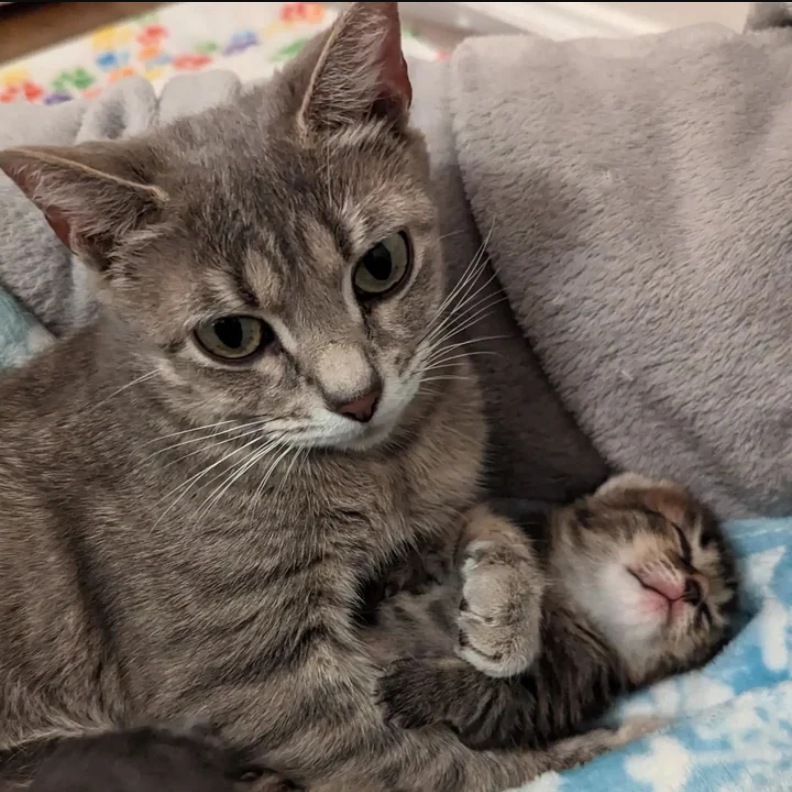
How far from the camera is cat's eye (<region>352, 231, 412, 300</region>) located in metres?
1.00

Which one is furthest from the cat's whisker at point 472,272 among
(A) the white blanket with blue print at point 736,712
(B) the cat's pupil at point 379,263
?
(A) the white blanket with blue print at point 736,712

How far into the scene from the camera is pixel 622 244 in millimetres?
1287

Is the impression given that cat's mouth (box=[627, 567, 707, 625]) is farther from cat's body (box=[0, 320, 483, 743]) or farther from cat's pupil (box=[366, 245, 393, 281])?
cat's pupil (box=[366, 245, 393, 281])

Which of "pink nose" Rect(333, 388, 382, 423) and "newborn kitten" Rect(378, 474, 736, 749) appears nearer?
"pink nose" Rect(333, 388, 382, 423)

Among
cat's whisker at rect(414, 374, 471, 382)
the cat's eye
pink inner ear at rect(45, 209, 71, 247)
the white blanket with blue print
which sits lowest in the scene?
the white blanket with blue print

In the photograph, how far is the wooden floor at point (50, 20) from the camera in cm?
256

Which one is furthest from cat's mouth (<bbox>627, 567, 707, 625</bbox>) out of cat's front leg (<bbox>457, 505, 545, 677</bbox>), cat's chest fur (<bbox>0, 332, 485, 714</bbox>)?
cat's chest fur (<bbox>0, 332, 485, 714</bbox>)

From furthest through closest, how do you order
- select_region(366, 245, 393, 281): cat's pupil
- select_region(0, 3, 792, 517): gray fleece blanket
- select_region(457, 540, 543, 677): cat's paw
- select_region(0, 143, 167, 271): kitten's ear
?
select_region(0, 3, 792, 517): gray fleece blanket < select_region(457, 540, 543, 677): cat's paw < select_region(366, 245, 393, 281): cat's pupil < select_region(0, 143, 167, 271): kitten's ear

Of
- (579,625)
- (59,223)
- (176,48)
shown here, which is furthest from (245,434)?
(176,48)

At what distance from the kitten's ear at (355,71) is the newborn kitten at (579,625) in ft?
1.90

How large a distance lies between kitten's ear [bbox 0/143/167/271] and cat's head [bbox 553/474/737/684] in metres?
0.78

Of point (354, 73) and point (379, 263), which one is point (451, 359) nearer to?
point (379, 263)

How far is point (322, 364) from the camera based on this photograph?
0.94 m

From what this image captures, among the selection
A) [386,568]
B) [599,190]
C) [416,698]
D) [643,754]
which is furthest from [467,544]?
[599,190]
